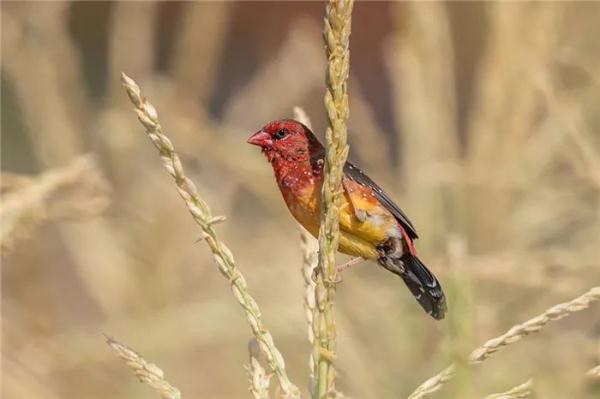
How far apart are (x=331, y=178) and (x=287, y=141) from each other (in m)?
0.60

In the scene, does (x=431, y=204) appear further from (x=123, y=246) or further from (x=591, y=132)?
(x=123, y=246)

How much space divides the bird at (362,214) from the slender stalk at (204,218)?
461mm

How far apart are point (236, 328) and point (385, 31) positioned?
6.78 metres

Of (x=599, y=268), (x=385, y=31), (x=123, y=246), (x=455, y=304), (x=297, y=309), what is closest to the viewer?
(x=455, y=304)

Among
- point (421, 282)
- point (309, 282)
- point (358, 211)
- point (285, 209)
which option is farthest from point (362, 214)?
point (285, 209)

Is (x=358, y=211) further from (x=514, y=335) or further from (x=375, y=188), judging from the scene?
(x=514, y=335)

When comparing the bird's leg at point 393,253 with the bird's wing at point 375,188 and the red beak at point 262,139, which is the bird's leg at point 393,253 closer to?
the bird's wing at point 375,188

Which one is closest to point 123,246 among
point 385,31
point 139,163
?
point 139,163

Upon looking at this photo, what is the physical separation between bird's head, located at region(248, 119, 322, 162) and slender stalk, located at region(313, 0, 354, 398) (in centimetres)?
51

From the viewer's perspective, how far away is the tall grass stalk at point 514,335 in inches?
38.2

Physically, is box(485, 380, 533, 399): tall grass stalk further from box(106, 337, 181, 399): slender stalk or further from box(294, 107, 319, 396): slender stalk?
box(106, 337, 181, 399): slender stalk

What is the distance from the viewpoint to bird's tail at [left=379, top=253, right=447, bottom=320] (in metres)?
1.49

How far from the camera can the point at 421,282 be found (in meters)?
1.50

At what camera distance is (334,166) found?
957 mm
